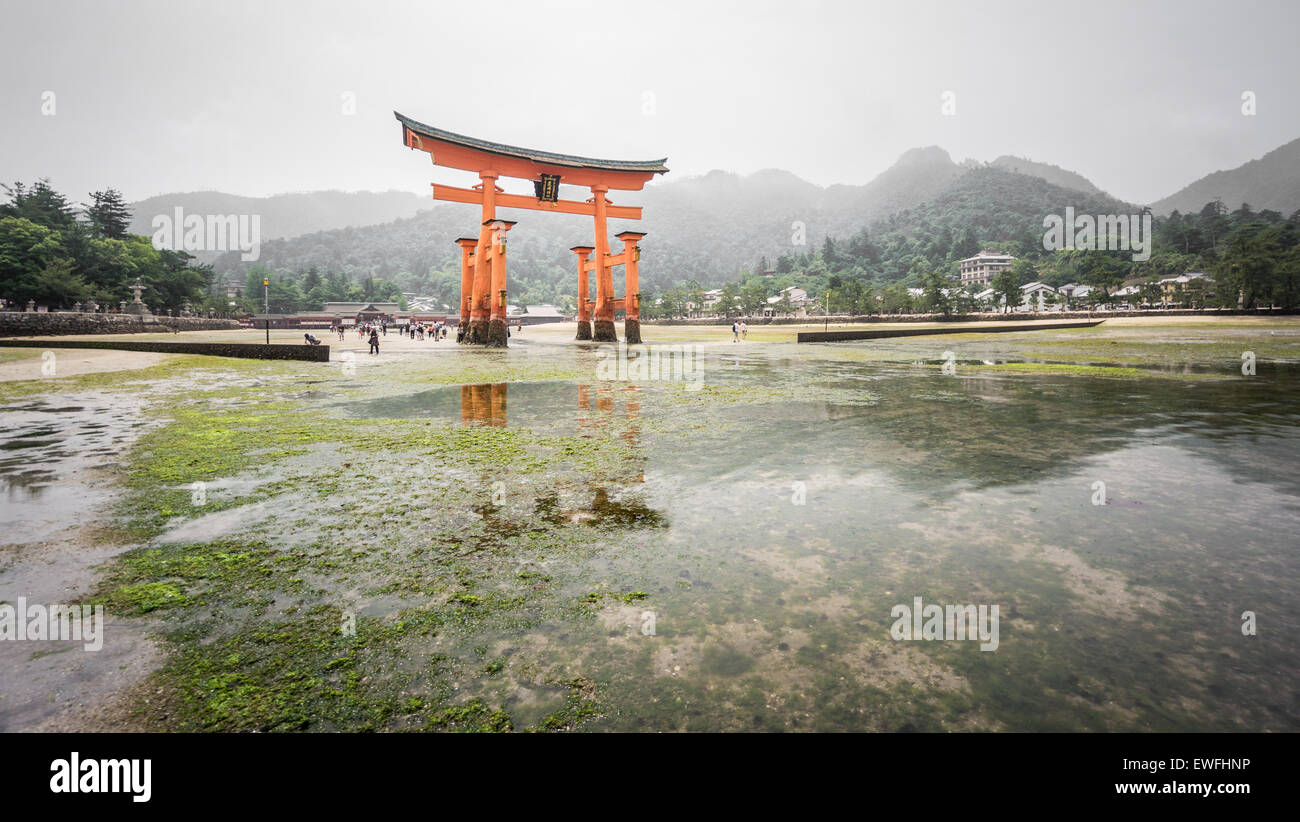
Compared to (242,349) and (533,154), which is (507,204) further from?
(242,349)

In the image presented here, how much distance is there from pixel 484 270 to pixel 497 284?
1643 mm

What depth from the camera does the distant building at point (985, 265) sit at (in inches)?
3925

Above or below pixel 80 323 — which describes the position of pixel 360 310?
above

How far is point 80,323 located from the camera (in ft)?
Answer: 110

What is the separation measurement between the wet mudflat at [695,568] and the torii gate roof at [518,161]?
65.9 ft

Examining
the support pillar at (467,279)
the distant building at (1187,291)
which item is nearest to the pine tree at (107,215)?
the support pillar at (467,279)

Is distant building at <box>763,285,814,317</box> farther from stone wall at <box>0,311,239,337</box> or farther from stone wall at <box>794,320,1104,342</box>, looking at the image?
stone wall at <box>0,311,239,337</box>

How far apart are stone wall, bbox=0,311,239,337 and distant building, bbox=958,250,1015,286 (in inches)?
4331

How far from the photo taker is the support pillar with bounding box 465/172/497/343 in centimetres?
2689

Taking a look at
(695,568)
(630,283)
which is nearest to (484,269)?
(630,283)

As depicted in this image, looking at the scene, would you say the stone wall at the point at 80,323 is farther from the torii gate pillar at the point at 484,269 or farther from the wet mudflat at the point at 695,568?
the wet mudflat at the point at 695,568

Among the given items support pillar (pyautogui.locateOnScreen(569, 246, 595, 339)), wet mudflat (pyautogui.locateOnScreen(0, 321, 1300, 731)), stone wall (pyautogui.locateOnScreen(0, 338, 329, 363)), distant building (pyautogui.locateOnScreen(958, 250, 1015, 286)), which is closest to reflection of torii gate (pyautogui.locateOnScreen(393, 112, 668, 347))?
support pillar (pyautogui.locateOnScreen(569, 246, 595, 339))

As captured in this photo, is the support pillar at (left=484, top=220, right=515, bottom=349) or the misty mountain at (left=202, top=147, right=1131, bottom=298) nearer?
the support pillar at (left=484, top=220, right=515, bottom=349)
